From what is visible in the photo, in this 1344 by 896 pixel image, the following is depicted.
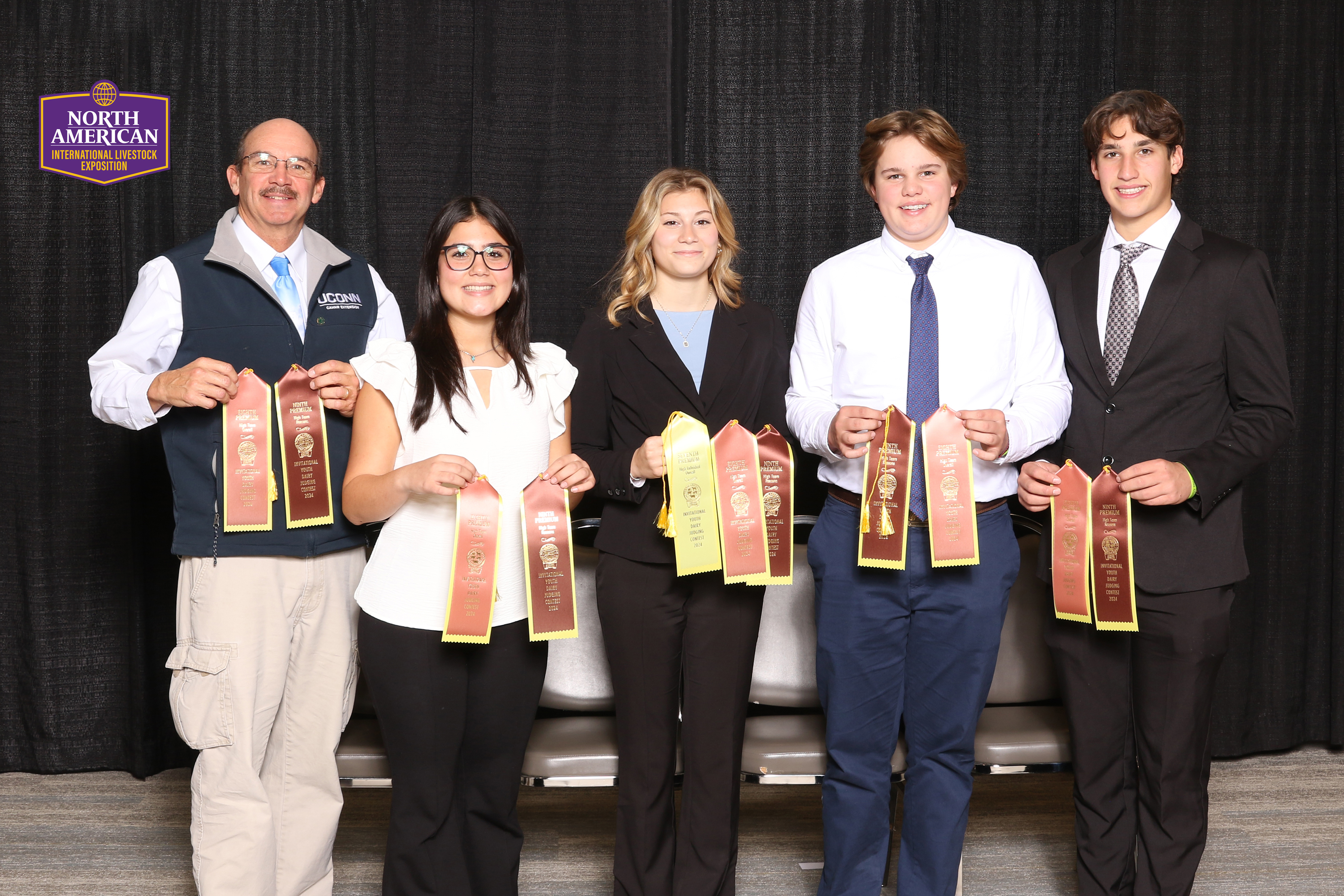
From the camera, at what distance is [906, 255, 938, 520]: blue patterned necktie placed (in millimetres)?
2172

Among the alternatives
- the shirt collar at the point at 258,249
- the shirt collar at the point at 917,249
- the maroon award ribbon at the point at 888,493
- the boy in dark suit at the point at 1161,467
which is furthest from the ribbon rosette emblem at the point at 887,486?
the shirt collar at the point at 258,249

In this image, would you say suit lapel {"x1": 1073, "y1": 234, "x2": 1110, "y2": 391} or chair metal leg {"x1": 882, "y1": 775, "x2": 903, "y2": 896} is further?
chair metal leg {"x1": 882, "y1": 775, "x2": 903, "y2": 896}

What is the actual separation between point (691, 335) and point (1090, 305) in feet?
2.87

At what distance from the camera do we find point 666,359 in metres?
2.19

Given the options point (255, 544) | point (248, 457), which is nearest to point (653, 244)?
point (248, 457)

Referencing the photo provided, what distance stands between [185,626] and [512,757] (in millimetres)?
759

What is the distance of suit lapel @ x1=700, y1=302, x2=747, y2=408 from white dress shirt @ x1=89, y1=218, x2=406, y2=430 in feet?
2.87

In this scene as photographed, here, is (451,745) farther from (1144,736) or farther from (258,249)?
(1144,736)

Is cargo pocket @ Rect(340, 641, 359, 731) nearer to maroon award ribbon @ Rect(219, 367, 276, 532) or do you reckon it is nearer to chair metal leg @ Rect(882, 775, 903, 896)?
maroon award ribbon @ Rect(219, 367, 276, 532)

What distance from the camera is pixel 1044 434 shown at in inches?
84.5

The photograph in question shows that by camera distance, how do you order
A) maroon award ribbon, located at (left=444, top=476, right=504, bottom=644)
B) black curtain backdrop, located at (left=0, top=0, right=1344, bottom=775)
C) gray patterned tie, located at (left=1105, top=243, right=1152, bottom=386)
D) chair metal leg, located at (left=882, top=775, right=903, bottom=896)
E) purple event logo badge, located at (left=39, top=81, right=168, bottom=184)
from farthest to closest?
1. purple event logo badge, located at (left=39, top=81, right=168, bottom=184)
2. black curtain backdrop, located at (left=0, top=0, right=1344, bottom=775)
3. chair metal leg, located at (left=882, top=775, right=903, bottom=896)
4. gray patterned tie, located at (left=1105, top=243, right=1152, bottom=386)
5. maroon award ribbon, located at (left=444, top=476, right=504, bottom=644)

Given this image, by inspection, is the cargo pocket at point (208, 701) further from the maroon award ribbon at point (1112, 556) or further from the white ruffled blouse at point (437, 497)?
the maroon award ribbon at point (1112, 556)

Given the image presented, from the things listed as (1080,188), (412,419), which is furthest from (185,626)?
(1080,188)

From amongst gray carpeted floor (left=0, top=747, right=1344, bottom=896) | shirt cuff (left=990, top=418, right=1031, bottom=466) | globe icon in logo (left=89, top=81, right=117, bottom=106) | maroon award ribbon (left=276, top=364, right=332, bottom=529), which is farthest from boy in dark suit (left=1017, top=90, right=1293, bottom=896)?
globe icon in logo (left=89, top=81, right=117, bottom=106)
